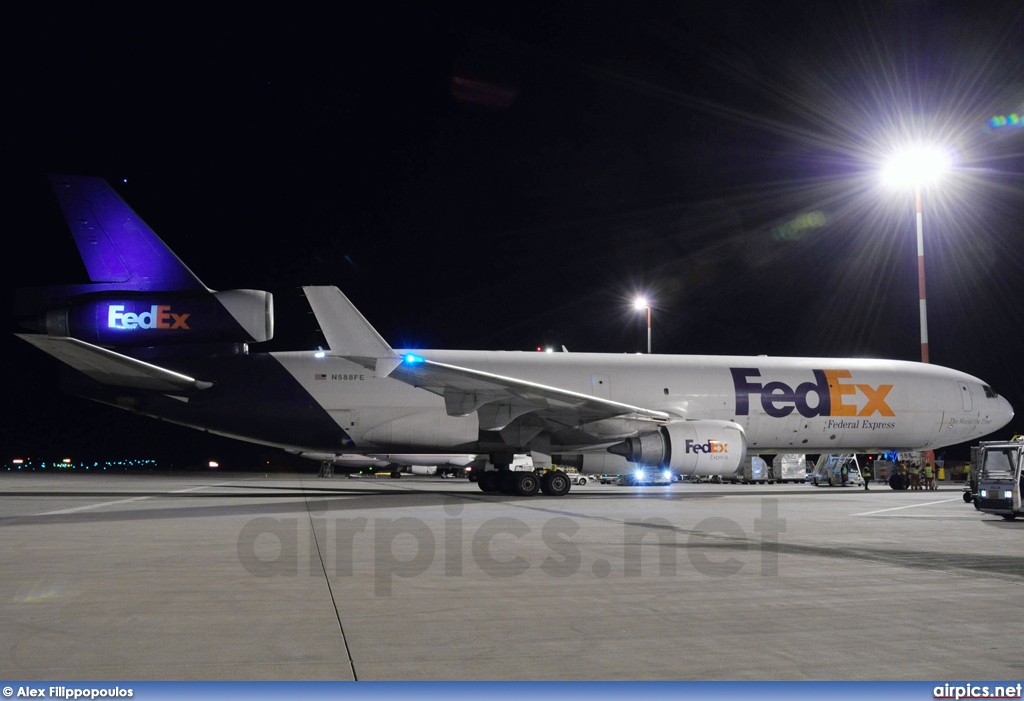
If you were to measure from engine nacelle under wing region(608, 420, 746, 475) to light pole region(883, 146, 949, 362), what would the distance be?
10796 millimetres

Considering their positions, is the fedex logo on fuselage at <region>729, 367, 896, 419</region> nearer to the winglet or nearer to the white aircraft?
the white aircraft

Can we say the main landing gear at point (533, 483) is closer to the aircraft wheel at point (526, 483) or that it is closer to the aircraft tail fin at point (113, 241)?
the aircraft wheel at point (526, 483)

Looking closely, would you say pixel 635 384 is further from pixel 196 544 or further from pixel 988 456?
→ pixel 196 544

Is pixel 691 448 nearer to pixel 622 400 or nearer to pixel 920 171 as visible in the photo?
pixel 622 400

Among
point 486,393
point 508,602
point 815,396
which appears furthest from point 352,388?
point 508,602

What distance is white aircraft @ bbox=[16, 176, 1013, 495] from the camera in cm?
1947

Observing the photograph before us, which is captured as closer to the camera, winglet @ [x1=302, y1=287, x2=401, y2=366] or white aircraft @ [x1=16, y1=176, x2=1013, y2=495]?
winglet @ [x1=302, y1=287, x2=401, y2=366]

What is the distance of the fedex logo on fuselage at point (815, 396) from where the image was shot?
75.4 feet

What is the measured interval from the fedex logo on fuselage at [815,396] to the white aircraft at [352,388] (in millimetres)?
57

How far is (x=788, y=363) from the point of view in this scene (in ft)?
78.7

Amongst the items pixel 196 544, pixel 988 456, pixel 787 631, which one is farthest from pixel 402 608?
pixel 988 456

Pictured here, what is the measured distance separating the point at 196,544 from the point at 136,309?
12.0m

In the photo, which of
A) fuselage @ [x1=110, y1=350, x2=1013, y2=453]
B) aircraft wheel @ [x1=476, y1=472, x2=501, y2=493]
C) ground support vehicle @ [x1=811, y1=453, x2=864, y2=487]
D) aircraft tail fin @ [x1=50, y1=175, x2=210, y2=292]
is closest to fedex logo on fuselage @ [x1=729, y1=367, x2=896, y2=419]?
fuselage @ [x1=110, y1=350, x2=1013, y2=453]

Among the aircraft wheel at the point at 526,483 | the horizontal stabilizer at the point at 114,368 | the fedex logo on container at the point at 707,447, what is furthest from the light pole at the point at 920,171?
the horizontal stabilizer at the point at 114,368
